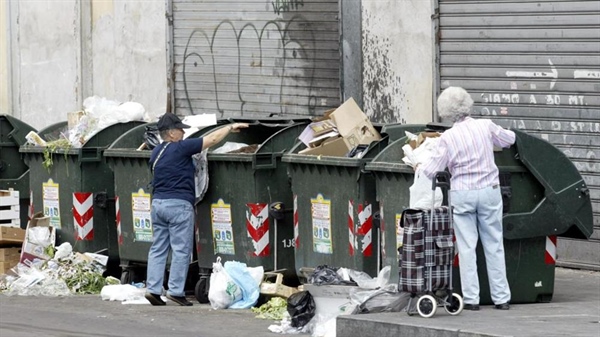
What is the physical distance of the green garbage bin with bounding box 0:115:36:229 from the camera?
51.0ft

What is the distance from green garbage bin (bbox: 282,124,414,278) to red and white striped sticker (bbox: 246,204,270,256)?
0.32 meters

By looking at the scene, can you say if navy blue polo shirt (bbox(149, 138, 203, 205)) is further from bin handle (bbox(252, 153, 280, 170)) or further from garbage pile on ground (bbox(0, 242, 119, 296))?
garbage pile on ground (bbox(0, 242, 119, 296))

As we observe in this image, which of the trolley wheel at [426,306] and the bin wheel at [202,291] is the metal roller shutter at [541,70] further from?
the trolley wheel at [426,306]

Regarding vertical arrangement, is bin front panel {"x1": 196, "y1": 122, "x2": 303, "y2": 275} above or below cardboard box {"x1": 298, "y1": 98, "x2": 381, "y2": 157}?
below

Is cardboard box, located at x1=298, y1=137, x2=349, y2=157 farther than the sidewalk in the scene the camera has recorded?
Yes

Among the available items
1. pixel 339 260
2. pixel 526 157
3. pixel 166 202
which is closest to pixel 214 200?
A: pixel 166 202

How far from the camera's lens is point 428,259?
982cm

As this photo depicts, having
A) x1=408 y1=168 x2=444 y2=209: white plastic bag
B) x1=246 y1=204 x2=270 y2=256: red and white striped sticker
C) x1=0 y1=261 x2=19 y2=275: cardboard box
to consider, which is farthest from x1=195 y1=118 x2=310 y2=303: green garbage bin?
x1=0 y1=261 x2=19 y2=275: cardboard box

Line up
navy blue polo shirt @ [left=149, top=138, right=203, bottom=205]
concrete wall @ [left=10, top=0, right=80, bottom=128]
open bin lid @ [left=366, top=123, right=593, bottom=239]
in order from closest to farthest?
open bin lid @ [left=366, top=123, right=593, bottom=239] < navy blue polo shirt @ [left=149, top=138, right=203, bottom=205] < concrete wall @ [left=10, top=0, right=80, bottom=128]

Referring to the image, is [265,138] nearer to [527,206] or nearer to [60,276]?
[60,276]

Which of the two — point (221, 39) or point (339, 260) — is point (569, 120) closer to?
point (339, 260)

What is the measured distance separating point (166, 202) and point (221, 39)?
693 cm

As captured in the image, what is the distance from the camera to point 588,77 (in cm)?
1377

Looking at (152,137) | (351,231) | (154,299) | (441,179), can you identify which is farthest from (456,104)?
(152,137)
